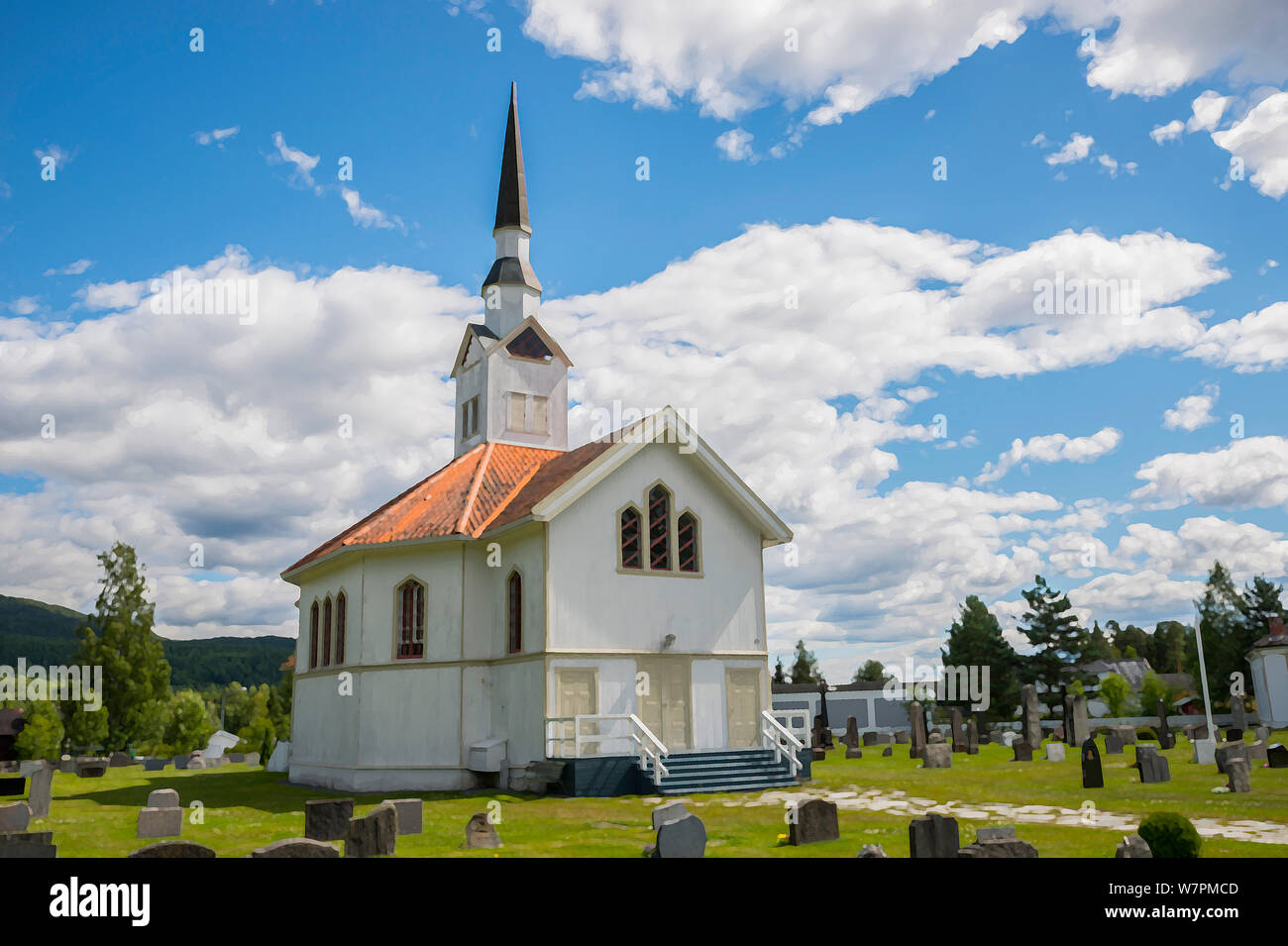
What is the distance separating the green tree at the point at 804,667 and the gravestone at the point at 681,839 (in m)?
80.1

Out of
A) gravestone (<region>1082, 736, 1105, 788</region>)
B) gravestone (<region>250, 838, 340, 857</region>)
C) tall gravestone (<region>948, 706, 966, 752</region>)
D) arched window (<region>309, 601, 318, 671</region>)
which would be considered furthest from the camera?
tall gravestone (<region>948, 706, 966, 752</region>)

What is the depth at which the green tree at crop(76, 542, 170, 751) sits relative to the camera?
145ft

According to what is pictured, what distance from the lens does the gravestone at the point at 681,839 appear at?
10508mm

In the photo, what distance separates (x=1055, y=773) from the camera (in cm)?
2325

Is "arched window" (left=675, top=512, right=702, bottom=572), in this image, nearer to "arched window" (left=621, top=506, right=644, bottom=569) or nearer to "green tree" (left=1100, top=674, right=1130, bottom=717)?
"arched window" (left=621, top=506, right=644, bottom=569)

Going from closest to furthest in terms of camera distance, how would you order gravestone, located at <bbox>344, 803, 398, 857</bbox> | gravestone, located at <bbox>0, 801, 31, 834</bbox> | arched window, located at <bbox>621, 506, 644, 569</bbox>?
gravestone, located at <bbox>344, 803, 398, 857</bbox> < gravestone, located at <bbox>0, 801, 31, 834</bbox> < arched window, located at <bbox>621, 506, 644, 569</bbox>

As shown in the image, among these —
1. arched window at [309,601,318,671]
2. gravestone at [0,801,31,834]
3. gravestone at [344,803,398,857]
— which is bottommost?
gravestone at [0,801,31,834]

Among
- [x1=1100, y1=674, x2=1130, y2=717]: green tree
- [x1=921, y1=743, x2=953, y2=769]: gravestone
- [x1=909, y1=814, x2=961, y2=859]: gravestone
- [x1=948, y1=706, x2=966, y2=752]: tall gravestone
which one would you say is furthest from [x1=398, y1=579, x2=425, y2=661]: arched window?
[x1=1100, y1=674, x2=1130, y2=717]: green tree

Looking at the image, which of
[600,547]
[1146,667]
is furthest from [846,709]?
[600,547]

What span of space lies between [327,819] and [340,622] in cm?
1268

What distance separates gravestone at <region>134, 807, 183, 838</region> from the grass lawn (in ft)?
0.81

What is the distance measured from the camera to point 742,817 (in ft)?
52.2
